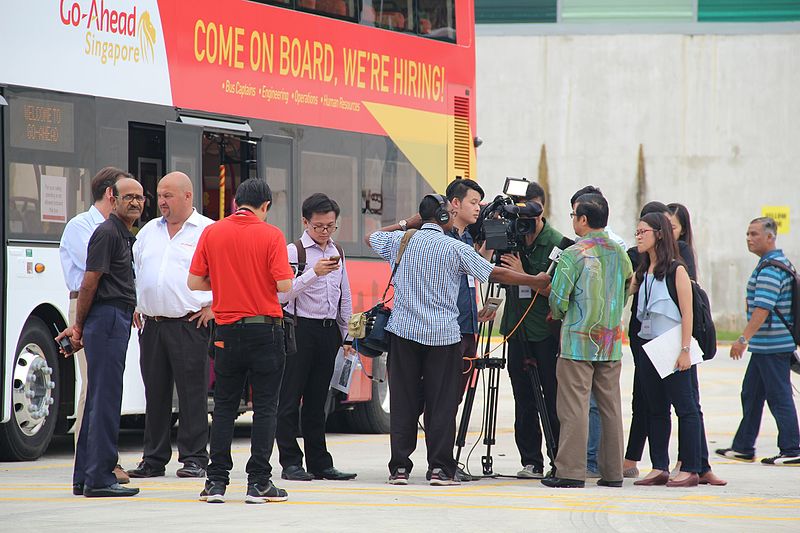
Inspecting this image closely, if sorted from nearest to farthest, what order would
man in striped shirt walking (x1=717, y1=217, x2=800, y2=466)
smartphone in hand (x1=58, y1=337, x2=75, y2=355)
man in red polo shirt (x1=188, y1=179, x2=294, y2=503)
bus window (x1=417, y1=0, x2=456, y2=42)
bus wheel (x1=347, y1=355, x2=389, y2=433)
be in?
man in red polo shirt (x1=188, y1=179, x2=294, y2=503) → smartphone in hand (x1=58, y1=337, x2=75, y2=355) → man in striped shirt walking (x1=717, y1=217, x2=800, y2=466) → bus wheel (x1=347, y1=355, x2=389, y2=433) → bus window (x1=417, y1=0, x2=456, y2=42)

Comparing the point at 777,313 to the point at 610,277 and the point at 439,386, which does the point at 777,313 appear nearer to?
the point at 610,277

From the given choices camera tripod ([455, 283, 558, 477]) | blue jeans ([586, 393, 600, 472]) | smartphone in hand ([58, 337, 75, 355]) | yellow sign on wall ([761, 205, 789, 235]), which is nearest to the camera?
smartphone in hand ([58, 337, 75, 355])

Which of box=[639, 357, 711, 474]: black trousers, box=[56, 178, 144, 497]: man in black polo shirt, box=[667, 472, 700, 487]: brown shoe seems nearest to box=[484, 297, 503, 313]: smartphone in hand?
box=[639, 357, 711, 474]: black trousers

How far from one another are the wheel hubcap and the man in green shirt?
3800mm

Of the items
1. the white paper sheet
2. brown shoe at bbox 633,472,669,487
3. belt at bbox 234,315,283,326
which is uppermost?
belt at bbox 234,315,283,326

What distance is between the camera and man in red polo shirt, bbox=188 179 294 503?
342 inches

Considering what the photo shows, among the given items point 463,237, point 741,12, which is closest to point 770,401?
point 463,237

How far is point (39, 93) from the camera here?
1127 centimetres

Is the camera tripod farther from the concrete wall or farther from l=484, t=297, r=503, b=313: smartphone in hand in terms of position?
the concrete wall

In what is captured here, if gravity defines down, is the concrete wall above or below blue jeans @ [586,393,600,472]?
above

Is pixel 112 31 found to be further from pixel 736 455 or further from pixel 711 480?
pixel 736 455

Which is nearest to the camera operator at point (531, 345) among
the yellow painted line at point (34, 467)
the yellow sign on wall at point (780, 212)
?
the yellow painted line at point (34, 467)

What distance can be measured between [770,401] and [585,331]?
9.23ft

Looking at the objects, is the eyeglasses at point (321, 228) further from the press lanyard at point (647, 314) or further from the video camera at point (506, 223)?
the press lanyard at point (647, 314)
